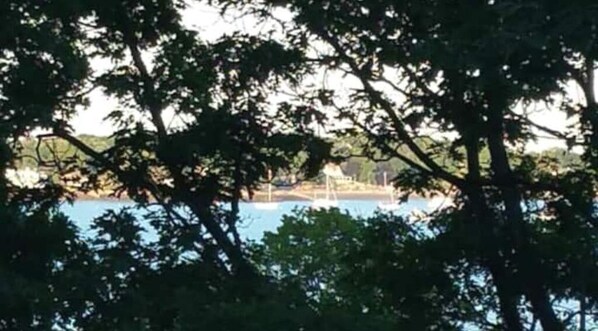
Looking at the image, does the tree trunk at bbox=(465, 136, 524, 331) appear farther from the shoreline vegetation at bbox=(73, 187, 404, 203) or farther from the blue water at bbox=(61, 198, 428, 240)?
the shoreline vegetation at bbox=(73, 187, 404, 203)

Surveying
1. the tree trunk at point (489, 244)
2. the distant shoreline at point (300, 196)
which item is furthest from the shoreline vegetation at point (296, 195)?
the tree trunk at point (489, 244)

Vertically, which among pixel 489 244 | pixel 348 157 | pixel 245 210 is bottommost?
pixel 489 244

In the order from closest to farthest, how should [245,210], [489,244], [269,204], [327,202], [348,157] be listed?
1. [489,244]
2. [245,210]
3. [348,157]
4. [269,204]
5. [327,202]

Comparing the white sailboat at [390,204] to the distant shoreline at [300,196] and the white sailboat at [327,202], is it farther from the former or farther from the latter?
the white sailboat at [327,202]

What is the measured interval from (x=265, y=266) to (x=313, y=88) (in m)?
1.00

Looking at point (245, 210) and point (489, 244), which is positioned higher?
point (245, 210)

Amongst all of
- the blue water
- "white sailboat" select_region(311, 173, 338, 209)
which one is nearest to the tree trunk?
the blue water

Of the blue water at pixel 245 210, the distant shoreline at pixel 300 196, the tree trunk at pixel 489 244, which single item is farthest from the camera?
the distant shoreline at pixel 300 196

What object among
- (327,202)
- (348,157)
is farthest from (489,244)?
(327,202)

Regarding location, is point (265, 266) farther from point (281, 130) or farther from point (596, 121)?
point (596, 121)

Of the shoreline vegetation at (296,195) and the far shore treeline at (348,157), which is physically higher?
the far shore treeline at (348,157)

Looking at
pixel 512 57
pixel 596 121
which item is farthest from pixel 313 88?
pixel 512 57

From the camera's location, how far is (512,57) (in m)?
3.16

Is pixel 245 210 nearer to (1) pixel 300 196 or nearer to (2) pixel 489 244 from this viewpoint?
(1) pixel 300 196
